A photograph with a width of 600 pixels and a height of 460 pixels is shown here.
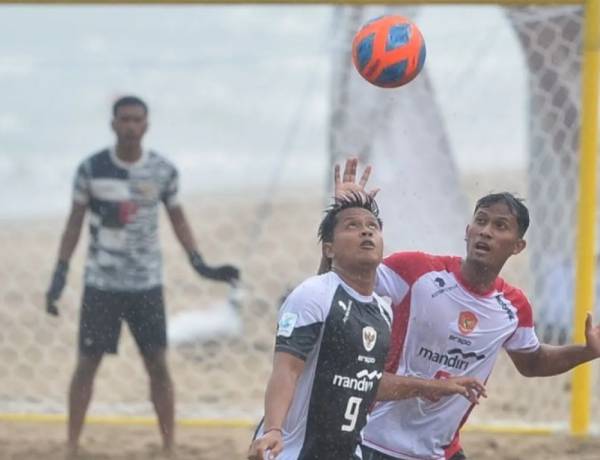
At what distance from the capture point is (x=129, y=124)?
7312 millimetres

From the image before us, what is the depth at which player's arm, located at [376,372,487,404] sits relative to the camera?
4820 millimetres

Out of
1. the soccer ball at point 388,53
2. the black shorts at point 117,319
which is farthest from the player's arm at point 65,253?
the soccer ball at point 388,53

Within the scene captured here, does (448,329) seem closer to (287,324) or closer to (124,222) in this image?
(287,324)

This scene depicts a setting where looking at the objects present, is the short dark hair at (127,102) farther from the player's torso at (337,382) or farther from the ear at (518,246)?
the player's torso at (337,382)

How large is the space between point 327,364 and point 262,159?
41.3ft

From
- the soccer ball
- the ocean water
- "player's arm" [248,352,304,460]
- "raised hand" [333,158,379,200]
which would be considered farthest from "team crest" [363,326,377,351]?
the ocean water

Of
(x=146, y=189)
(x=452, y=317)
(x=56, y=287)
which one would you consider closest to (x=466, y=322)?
(x=452, y=317)

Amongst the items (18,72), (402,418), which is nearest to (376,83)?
(402,418)

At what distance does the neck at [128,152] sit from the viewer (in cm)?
734

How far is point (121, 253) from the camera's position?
7.33 m

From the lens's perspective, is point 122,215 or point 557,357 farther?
point 122,215

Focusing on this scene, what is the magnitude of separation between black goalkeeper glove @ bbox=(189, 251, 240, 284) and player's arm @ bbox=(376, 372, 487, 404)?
2420mm

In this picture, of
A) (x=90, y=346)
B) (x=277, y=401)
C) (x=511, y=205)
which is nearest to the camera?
(x=277, y=401)

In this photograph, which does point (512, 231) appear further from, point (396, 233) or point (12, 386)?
point (12, 386)
